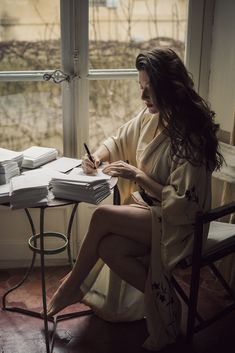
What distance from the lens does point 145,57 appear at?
2.06 metres

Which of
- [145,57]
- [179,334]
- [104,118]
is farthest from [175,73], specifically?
[179,334]

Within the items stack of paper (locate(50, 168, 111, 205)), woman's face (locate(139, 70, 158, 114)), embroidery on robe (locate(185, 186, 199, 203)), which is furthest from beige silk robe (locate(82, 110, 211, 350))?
stack of paper (locate(50, 168, 111, 205))

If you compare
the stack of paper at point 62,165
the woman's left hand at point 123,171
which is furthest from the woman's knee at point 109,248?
the stack of paper at point 62,165

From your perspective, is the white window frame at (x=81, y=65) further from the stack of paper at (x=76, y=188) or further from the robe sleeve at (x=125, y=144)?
the stack of paper at (x=76, y=188)

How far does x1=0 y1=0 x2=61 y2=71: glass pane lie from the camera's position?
2486mm

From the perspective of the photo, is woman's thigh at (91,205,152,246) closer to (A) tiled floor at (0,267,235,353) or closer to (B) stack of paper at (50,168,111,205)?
(B) stack of paper at (50,168,111,205)

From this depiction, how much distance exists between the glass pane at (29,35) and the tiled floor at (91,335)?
1.23 metres

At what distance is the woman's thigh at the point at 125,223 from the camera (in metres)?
2.09

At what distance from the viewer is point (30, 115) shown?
268 centimetres

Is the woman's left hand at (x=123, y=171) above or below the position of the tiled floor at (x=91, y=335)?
above

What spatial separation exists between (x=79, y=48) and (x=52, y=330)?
1398mm

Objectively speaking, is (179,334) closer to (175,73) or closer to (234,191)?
(234,191)

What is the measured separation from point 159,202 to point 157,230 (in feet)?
0.45

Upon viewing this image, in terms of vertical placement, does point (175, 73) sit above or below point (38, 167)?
above
